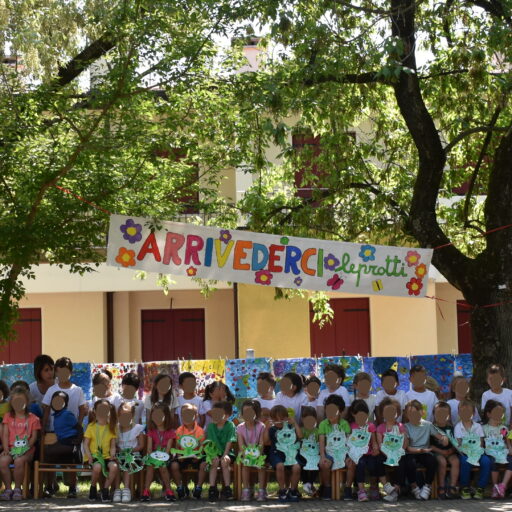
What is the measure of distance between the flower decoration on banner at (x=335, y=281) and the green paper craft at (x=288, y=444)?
1890 mm

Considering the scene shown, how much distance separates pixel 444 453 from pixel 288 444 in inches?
70.8

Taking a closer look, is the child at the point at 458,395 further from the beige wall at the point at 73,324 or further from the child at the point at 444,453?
the beige wall at the point at 73,324

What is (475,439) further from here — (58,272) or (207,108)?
(58,272)

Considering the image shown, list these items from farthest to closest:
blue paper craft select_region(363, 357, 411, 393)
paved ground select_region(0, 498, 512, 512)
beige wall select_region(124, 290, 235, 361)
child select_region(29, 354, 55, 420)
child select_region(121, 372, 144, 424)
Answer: beige wall select_region(124, 290, 235, 361) → blue paper craft select_region(363, 357, 411, 393) → child select_region(29, 354, 55, 420) → child select_region(121, 372, 144, 424) → paved ground select_region(0, 498, 512, 512)

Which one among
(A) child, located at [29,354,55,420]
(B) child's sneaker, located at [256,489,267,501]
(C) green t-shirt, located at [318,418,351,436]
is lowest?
(B) child's sneaker, located at [256,489,267,501]

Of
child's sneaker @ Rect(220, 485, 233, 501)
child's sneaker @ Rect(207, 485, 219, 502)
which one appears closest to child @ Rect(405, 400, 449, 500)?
child's sneaker @ Rect(220, 485, 233, 501)

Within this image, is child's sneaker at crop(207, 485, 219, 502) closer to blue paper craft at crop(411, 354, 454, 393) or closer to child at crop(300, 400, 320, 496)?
child at crop(300, 400, 320, 496)

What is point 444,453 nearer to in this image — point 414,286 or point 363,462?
point 363,462

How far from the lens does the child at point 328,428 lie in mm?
11742

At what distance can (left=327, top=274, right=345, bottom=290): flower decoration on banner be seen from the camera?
1271 cm

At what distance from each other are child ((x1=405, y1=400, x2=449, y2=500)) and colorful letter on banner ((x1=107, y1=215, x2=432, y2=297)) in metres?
1.72

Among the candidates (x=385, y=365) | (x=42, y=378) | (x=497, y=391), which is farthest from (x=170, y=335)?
(x=497, y=391)

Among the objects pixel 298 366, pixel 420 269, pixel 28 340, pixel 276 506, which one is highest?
pixel 420 269

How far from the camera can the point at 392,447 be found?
11.6m
